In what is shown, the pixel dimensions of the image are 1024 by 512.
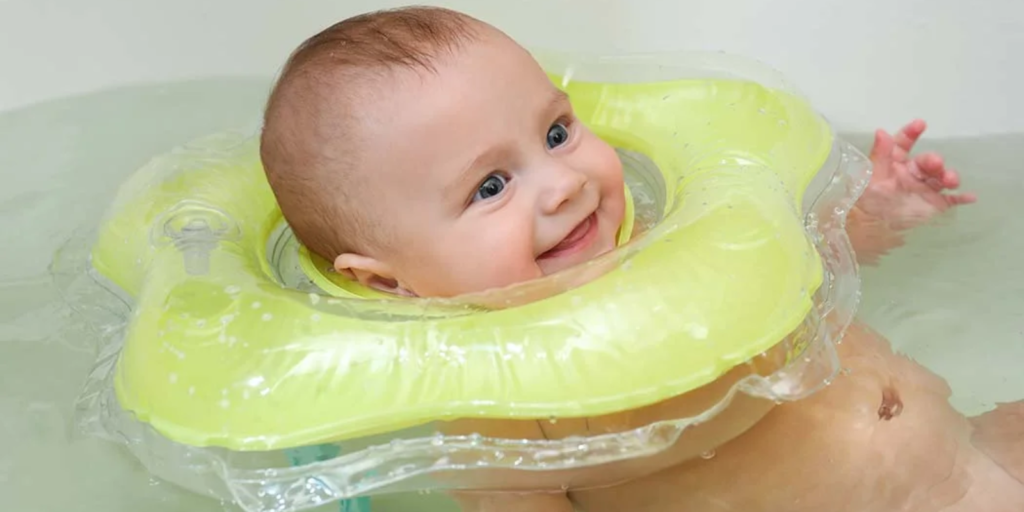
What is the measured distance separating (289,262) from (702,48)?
894mm

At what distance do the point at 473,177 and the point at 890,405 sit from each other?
1.56ft

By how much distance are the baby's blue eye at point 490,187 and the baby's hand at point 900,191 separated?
592 mm

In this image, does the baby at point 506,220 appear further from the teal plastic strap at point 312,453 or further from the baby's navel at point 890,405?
the teal plastic strap at point 312,453

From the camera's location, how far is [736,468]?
101 cm

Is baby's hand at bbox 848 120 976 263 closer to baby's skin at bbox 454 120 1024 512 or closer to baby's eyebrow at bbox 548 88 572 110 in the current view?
baby's skin at bbox 454 120 1024 512

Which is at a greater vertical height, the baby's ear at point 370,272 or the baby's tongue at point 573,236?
the baby's tongue at point 573,236

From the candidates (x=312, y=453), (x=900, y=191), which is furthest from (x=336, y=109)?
(x=900, y=191)

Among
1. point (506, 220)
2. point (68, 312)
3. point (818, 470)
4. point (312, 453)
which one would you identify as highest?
point (506, 220)

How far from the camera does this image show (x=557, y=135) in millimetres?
1068

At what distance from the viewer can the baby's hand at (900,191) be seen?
138 cm

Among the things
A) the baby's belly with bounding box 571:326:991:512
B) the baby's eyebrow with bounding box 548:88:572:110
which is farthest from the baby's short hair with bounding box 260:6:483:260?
the baby's belly with bounding box 571:326:991:512

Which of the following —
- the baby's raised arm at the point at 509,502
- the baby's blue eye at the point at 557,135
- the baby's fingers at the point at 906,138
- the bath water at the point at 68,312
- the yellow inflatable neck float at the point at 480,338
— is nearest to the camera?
the yellow inflatable neck float at the point at 480,338

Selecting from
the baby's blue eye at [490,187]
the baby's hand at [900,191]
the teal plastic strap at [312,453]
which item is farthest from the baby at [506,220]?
the baby's hand at [900,191]

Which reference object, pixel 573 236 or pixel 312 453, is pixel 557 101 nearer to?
pixel 573 236
